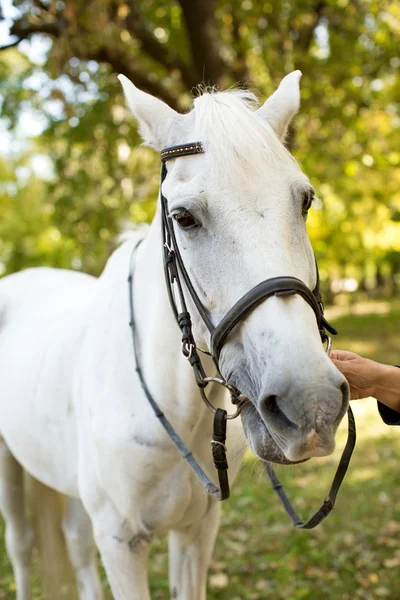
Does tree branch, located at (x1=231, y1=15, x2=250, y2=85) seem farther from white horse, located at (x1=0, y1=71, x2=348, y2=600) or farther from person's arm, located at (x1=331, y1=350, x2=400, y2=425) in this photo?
person's arm, located at (x1=331, y1=350, x2=400, y2=425)

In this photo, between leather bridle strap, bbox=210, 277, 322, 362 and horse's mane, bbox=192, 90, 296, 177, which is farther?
horse's mane, bbox=192, 90, 296, 177

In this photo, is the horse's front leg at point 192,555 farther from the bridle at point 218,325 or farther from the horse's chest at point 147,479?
the bridle at point 218,325

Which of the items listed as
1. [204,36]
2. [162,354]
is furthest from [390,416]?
[204,36]

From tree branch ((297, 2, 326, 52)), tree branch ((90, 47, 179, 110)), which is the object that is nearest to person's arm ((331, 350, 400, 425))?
tree branch ((90, 47, 179, 110))

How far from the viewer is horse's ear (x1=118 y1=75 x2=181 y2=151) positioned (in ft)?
5.89

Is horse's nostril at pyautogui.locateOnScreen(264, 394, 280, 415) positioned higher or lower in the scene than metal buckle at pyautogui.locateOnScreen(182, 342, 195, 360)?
lower

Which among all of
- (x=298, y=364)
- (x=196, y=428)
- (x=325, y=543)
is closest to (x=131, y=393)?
(x=196, y=428)

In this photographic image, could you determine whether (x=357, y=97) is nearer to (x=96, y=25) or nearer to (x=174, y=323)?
(x=96, y=25)

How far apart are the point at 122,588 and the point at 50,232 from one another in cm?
1603

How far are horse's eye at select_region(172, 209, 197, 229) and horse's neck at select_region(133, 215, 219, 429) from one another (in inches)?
17.0

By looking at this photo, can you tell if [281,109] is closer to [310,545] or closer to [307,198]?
[307,198]

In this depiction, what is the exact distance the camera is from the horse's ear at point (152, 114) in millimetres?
1794

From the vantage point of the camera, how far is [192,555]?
2488mm

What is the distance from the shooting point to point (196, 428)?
6.86 feet
